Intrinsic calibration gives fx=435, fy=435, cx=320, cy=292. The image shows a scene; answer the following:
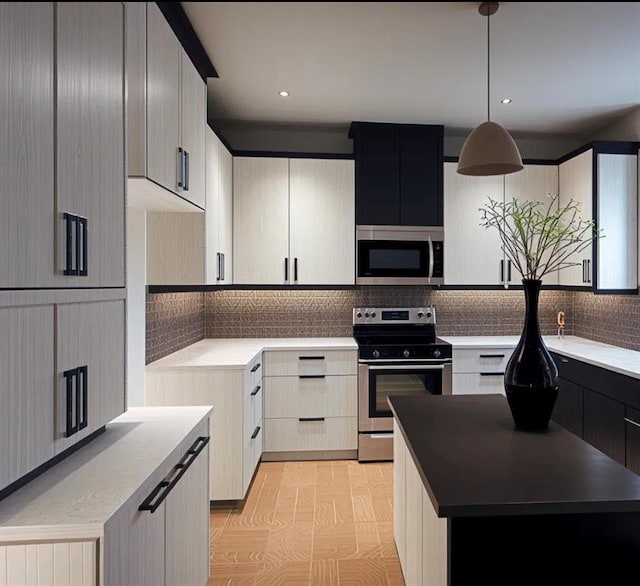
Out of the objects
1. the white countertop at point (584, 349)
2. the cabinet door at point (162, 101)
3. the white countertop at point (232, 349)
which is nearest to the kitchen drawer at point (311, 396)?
the white countertop at point (232, 349)

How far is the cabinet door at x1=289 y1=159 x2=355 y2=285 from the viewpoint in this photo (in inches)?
139

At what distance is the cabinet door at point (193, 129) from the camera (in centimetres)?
220

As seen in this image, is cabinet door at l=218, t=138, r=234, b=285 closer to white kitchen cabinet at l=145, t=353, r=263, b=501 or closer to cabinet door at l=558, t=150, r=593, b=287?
white kitchen cabinet at l=145, t=353, r=263, b=501

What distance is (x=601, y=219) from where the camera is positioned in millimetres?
3156

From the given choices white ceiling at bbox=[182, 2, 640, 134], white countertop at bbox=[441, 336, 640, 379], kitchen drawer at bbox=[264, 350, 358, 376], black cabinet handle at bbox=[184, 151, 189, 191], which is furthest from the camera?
kitchen drawer at bbox=[264, 350, 358, 376]

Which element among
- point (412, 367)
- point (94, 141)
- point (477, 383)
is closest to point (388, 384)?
point (412, 367)

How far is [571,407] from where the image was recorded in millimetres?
3123

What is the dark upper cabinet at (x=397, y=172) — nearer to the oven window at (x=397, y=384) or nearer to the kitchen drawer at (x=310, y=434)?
the oven window at (x=397, y=384)

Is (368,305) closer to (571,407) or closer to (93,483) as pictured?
(571,407)

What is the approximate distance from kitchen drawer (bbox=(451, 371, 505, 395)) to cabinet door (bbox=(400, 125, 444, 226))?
126 centimetres

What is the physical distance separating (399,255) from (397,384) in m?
1.04

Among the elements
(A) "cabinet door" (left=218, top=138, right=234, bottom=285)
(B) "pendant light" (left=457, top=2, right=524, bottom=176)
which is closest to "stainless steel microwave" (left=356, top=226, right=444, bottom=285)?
(A) "cabinet door" (left=218, top=138, right=234, bottom=285)

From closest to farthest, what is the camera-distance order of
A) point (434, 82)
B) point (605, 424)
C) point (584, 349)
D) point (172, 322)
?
point (605, 424), point (434, 82), point (172, 322), point (584, 349)

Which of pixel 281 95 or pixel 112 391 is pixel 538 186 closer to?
pixel 281 95
